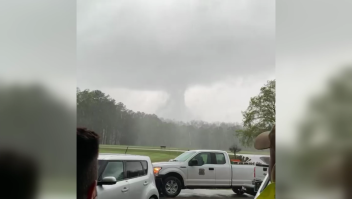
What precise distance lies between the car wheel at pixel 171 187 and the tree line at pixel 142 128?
31cm

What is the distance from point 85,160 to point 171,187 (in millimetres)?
813

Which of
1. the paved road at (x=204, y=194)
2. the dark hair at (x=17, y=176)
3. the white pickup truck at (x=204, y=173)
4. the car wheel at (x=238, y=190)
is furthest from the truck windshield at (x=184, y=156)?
the dark hair at (x=17, y=176)

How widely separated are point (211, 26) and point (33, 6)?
89 centimetres

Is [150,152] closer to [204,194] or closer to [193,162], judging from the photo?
[193,162]

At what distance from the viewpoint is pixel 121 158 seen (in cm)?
196

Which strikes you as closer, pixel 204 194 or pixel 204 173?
pixel 204 194

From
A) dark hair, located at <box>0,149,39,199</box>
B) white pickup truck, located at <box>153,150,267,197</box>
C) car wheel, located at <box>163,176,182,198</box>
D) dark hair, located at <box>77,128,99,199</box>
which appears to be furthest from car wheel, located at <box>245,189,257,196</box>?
dark hair, located at <box>0,149,39,199</box>

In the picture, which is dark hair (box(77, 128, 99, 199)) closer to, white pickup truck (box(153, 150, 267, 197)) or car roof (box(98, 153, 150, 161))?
car roof (box(98, 153, 150, 161))

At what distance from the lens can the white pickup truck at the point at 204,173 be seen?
209cm

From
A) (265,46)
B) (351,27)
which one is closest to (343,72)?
(351,27)

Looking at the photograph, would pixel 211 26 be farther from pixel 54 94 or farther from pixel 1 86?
pixel 1 86

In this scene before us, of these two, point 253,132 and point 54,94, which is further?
point 253,132

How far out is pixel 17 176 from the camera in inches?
51.3

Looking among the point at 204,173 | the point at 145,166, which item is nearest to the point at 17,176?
the point at 145,166
